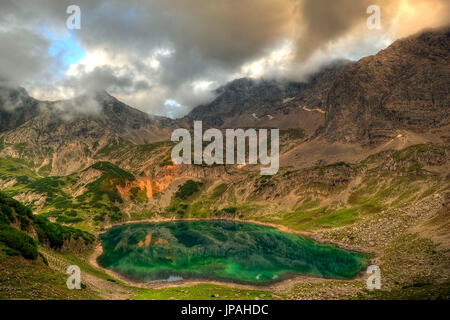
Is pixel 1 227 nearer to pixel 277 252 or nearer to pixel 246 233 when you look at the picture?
pixel 277 252

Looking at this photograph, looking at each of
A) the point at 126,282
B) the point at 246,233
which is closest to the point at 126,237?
the point at 246,233

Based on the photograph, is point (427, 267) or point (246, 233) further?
point (246, 233)

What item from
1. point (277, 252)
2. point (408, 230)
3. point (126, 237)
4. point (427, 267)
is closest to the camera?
point (427, 267)

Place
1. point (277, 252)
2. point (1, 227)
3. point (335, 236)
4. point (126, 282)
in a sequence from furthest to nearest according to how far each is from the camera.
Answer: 1. point (335, 236)
2. point (277, 252)
3. point (126, 282)
4. point (1, 227)

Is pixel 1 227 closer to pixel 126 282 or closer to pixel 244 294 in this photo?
pixel 126 282

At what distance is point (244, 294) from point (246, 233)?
113918 mm

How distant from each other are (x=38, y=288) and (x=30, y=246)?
16.7m

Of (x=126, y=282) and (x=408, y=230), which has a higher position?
(x=408, y=230)

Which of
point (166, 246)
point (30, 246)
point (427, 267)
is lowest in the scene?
point (166, 246)

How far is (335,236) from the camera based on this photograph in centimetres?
13238
